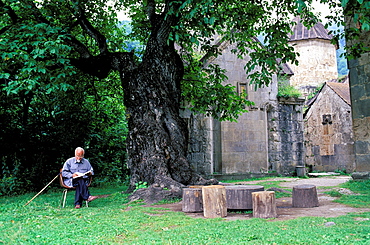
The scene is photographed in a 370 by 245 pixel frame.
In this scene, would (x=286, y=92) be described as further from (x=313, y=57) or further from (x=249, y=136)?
(x=313, y=57)

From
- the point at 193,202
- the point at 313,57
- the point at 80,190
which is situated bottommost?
the point at 193,202

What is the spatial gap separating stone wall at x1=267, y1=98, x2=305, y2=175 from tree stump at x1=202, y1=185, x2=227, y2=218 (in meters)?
12.1

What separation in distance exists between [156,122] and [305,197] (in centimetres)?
452

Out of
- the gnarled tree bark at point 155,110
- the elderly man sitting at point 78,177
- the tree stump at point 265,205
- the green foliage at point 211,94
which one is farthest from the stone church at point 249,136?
the tree stump at point 265,205

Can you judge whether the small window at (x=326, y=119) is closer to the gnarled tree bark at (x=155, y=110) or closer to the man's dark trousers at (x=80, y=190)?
the gnarled tree bark at (x=155, y=110)

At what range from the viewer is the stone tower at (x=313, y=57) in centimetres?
3378

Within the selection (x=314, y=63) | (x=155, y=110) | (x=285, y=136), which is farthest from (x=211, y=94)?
(x=314, y=63)

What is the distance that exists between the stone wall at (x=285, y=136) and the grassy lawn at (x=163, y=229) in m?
10.9

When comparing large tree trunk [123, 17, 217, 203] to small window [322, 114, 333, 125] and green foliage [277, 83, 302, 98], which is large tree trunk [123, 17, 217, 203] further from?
small window [322, 114, 333, 125]

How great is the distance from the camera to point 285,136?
18734 millimetres

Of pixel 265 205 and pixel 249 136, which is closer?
pixel 265 205

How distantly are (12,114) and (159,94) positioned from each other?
707cm

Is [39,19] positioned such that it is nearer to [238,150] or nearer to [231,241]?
[231,241]

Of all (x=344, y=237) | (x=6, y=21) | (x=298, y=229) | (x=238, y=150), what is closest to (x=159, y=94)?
(x=6, y=21)
